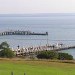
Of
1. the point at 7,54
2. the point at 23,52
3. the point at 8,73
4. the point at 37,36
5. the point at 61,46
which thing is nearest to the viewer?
the point at 8,73

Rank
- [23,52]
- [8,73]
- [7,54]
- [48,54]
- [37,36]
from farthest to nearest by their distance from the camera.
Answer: [37,36] < [23,52] < [7,54] < [48,54] < [8,73]

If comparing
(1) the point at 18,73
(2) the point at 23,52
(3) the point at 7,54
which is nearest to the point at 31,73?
(1) the point at 18,73

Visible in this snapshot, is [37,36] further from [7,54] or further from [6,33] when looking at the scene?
[7,54]

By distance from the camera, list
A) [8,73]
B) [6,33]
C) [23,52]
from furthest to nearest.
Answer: [6,33] < [23,52] < [8,73]

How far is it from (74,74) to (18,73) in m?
2.28

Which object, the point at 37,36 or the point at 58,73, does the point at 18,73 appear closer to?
the point at 58,73

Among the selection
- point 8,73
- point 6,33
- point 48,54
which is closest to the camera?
point 8,73

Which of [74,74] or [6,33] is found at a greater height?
[6,33]

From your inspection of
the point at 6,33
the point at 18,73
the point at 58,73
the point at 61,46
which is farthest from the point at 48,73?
the point at 6,33

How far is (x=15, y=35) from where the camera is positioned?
122000 mm

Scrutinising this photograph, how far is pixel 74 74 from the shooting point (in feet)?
42.8

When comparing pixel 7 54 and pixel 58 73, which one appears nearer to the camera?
pixel 58 73

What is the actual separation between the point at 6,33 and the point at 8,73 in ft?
358

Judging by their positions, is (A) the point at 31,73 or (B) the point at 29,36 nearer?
(A) the point at 31,73
